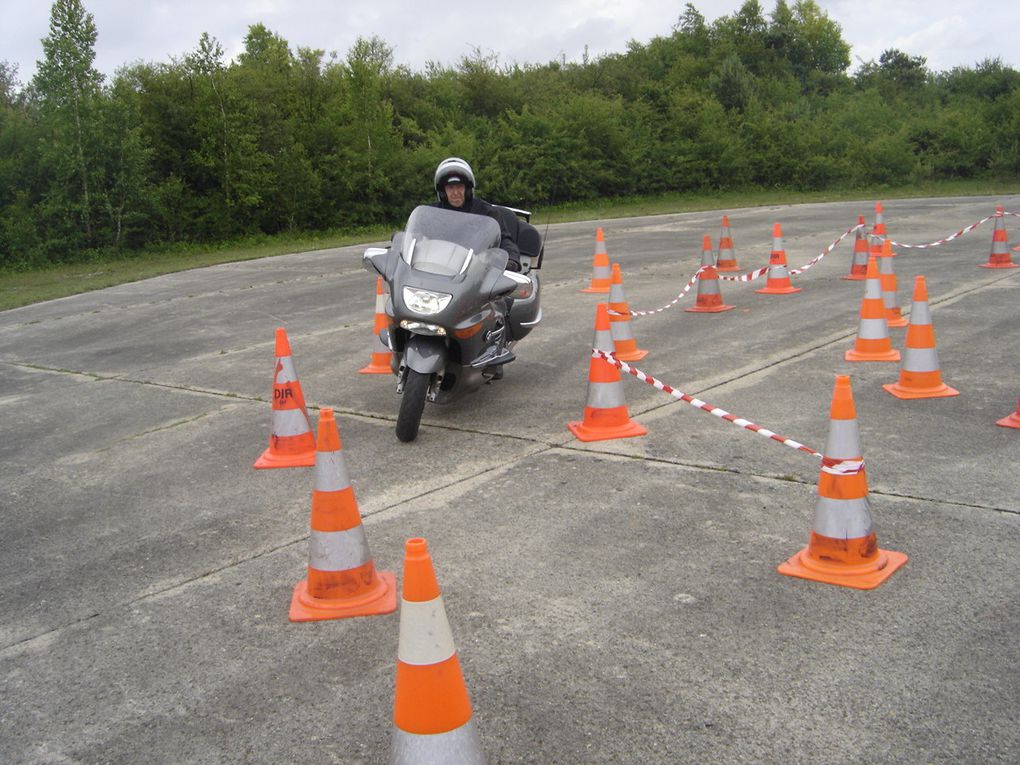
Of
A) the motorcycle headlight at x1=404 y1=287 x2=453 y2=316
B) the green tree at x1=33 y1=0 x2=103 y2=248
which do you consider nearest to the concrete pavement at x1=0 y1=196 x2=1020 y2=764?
the motorcycle headlight at x1=404 y1=287 x2=453 y2=316

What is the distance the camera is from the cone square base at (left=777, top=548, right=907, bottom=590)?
14.4 ft

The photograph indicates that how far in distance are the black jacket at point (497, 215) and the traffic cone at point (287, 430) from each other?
184 cm

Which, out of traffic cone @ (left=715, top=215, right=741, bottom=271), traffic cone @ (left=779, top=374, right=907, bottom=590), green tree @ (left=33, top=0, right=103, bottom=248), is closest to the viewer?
traffic cone @ (left=779, top=374, right=907, bottom=590)

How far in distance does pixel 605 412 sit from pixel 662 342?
129 inches

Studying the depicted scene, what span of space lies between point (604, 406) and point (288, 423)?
6.67 feet

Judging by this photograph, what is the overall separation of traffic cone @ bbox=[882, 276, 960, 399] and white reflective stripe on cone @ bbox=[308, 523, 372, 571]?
4.54 metres

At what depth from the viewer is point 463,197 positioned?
7852mm

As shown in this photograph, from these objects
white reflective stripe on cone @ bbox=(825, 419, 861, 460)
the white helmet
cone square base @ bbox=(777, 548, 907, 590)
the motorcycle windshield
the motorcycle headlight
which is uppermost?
the white helmet

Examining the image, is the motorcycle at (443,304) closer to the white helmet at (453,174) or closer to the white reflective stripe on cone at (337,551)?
the white helmet at (453,174)

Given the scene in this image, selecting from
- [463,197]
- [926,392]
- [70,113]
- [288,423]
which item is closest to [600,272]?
[463,197]

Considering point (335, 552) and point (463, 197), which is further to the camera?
point (463, 197)

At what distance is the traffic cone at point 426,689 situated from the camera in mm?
3045

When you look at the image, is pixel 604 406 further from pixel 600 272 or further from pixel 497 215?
pixel 600 272

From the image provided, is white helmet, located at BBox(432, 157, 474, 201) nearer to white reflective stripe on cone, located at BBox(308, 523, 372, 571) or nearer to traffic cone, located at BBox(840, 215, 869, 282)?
white reflective stripe on cone, located at BBox(308, 523, 372, 571)
